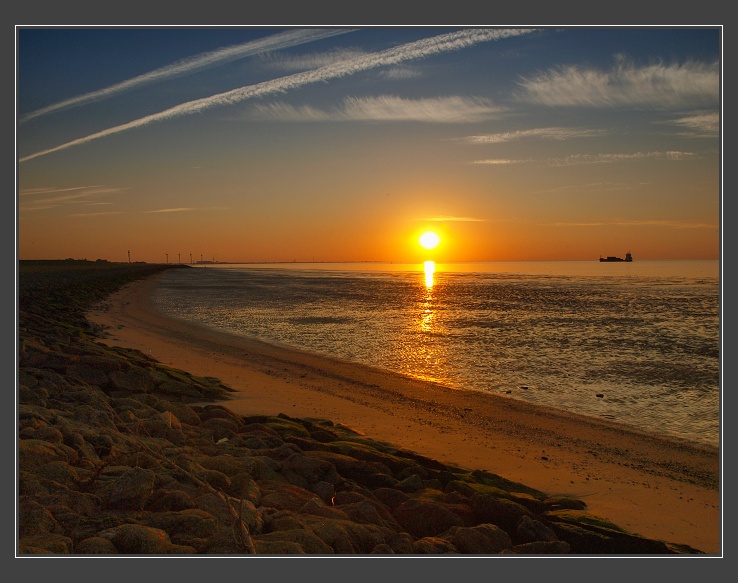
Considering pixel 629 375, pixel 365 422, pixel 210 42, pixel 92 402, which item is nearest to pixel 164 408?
pixel 92 402

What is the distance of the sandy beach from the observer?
23.5 feet

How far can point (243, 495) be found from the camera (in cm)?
535

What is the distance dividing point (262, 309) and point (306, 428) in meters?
29.1

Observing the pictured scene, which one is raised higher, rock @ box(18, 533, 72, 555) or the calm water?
rock @ box(18, 533, 72, 555)

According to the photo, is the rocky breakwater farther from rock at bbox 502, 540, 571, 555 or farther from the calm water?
the calm water

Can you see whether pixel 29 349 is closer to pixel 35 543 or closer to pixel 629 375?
pixel 35 543

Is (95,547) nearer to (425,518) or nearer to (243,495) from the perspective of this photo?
(243,495)

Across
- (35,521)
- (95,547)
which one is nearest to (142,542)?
(95,547)

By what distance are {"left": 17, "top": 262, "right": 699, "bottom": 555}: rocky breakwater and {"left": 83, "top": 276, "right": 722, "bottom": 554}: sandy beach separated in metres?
0.86

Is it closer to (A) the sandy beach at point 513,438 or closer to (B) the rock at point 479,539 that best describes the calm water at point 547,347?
(A) the sandy beach at point 513,438


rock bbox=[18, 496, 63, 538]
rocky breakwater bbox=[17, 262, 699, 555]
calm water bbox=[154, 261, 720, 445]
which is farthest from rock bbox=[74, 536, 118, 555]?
calm water bbox=[154, 261, 720, 445]

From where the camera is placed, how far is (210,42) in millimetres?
6246

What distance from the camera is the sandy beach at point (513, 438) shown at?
715 cm

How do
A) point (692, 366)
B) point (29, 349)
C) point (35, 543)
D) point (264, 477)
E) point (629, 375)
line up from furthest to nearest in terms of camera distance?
1. point (692, 366)
2. point (629, 375)
3. point (29, 349)
4. point (264, 477)
5. point (35, 543)
